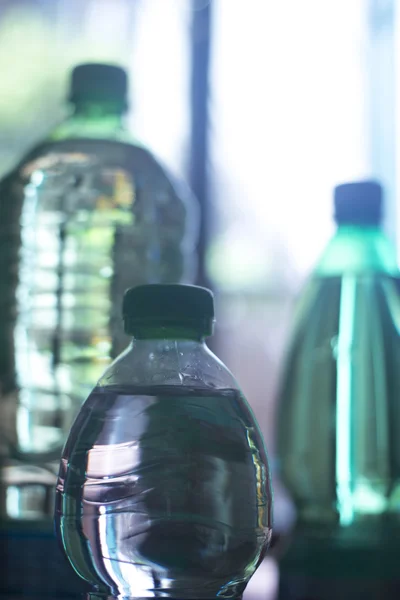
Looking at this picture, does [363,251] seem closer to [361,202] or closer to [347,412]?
[361,202]

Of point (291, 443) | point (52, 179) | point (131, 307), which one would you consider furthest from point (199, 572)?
point (52, 179)

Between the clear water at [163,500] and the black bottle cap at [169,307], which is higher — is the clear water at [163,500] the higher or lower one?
the lower one

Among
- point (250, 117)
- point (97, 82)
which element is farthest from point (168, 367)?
point (250, 117)

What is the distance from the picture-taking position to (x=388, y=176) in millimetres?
1487

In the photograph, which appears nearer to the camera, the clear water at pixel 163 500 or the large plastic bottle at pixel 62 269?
the clear water at pixel 163 500

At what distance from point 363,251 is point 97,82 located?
0.36 metres

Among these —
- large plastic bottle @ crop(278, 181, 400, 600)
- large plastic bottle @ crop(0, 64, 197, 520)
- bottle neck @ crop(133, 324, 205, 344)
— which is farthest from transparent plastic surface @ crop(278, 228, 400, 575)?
bottle neck @ crop(133, 324, 205, 344)

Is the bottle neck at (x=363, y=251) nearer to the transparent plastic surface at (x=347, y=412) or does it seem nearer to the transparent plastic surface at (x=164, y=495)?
the transparent plastic surface at (x=347, y=412)

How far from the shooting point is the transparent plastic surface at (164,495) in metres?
0.45

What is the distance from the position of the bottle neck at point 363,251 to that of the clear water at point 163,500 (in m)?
0.47

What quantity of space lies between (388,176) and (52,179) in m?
0.77

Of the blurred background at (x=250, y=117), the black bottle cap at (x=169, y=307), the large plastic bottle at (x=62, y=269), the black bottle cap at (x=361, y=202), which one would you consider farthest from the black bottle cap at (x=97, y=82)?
the blurred background at (x=250, y=117)

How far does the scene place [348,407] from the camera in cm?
89

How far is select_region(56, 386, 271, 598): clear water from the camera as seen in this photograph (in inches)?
17.8
